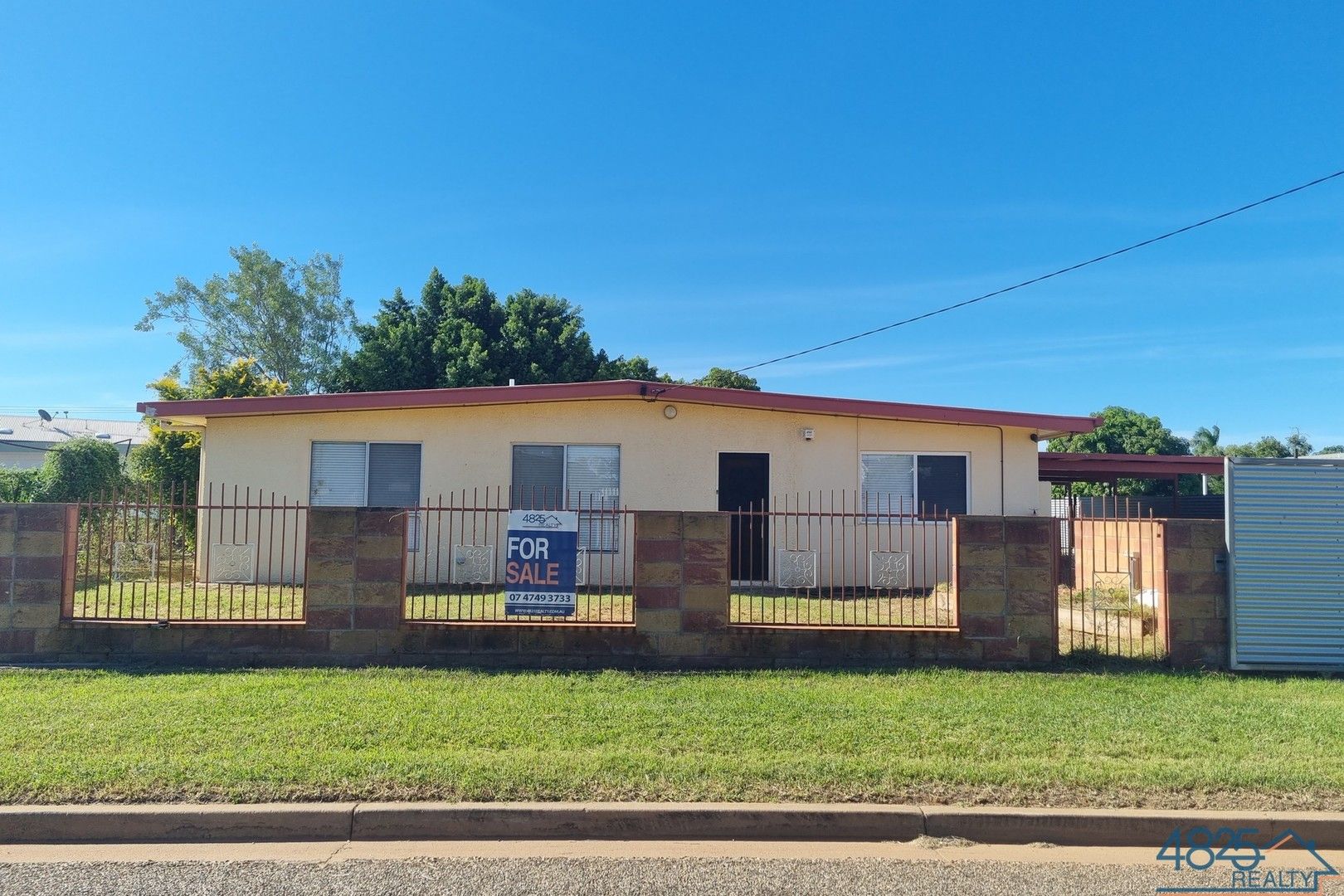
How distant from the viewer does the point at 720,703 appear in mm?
6551

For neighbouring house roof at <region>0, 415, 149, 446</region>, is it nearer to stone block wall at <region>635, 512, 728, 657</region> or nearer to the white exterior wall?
the white exterior wall

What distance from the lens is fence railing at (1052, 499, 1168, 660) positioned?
26.8 ft

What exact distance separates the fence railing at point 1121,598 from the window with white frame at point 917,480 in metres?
1.71

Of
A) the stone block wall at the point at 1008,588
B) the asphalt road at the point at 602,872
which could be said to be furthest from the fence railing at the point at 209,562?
the stone block wall at the point at 1008,588

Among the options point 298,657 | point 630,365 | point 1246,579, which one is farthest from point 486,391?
point 630,365

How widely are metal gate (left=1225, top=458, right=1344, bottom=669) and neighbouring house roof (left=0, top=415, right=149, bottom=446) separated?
39583mm

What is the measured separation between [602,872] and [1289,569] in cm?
703

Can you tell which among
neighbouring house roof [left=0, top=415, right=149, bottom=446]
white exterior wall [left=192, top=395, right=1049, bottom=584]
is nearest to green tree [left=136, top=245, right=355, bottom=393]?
neighbouring house roof [left=0, top=415, right=149, bottom=446]

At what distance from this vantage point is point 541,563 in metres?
8.03

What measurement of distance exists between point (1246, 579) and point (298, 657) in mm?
8476

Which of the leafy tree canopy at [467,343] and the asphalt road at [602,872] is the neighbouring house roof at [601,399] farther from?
the leafy tree canopy at [467,343]

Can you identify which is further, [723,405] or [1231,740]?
[723,405]

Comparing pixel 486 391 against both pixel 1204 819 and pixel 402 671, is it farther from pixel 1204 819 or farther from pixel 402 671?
pixel 1204 819

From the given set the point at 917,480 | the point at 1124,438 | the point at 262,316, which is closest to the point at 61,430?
the point at 262,316
